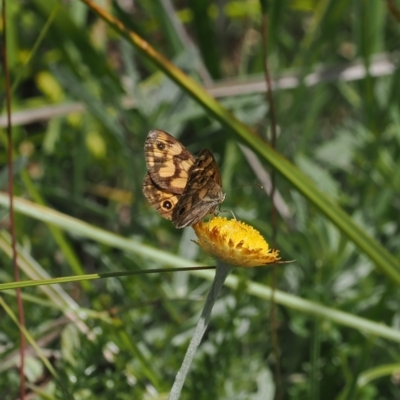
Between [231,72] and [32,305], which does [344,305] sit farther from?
[231,72]

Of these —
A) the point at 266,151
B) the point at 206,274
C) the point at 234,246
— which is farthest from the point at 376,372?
the point at 234,246

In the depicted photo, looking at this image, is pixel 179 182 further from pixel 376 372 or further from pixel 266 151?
pixel 376 372

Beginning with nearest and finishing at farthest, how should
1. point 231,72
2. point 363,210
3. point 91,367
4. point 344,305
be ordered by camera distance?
1. point 91,367
2. point 344,305
3. point 363,210
4. point 231,72

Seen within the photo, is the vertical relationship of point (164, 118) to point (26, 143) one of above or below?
below

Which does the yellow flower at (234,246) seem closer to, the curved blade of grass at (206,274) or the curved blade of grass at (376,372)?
the curved blade of grass at (206,274)

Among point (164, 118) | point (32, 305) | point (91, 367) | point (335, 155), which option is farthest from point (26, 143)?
point (91, 367)

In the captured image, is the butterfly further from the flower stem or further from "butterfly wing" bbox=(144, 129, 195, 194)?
the flower stem

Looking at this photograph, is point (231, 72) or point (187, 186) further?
point (231, 72)
